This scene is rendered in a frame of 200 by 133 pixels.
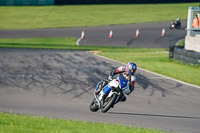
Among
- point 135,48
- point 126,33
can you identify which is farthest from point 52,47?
point 126,33

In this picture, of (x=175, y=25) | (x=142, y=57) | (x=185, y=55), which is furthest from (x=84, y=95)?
(x=175, y=25)

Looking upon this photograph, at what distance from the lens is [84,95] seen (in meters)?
15.0

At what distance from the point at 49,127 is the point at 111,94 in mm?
3467

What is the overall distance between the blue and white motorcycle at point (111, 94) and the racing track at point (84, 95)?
223 mm

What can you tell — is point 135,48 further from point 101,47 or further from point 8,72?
point 8,72

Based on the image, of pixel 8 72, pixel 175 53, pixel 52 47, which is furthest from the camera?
pixel 52 47

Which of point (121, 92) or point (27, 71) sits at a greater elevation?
point (121, 92)

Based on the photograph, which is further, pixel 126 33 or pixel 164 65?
pixel 126 33

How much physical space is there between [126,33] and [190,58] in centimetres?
1882

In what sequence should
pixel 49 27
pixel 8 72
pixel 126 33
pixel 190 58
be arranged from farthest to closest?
pixel 49 27 < pixel 126 33 < pixel 190 58 < pixel 8 72

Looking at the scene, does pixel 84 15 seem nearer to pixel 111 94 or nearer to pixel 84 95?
pixel 84 95

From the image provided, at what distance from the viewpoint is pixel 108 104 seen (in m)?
11.9

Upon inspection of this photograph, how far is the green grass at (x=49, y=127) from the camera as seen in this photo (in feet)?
28.0

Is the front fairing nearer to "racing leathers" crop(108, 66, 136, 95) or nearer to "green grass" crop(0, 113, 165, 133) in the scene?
"racing leathers" crop(108, 66, 136, 95)
